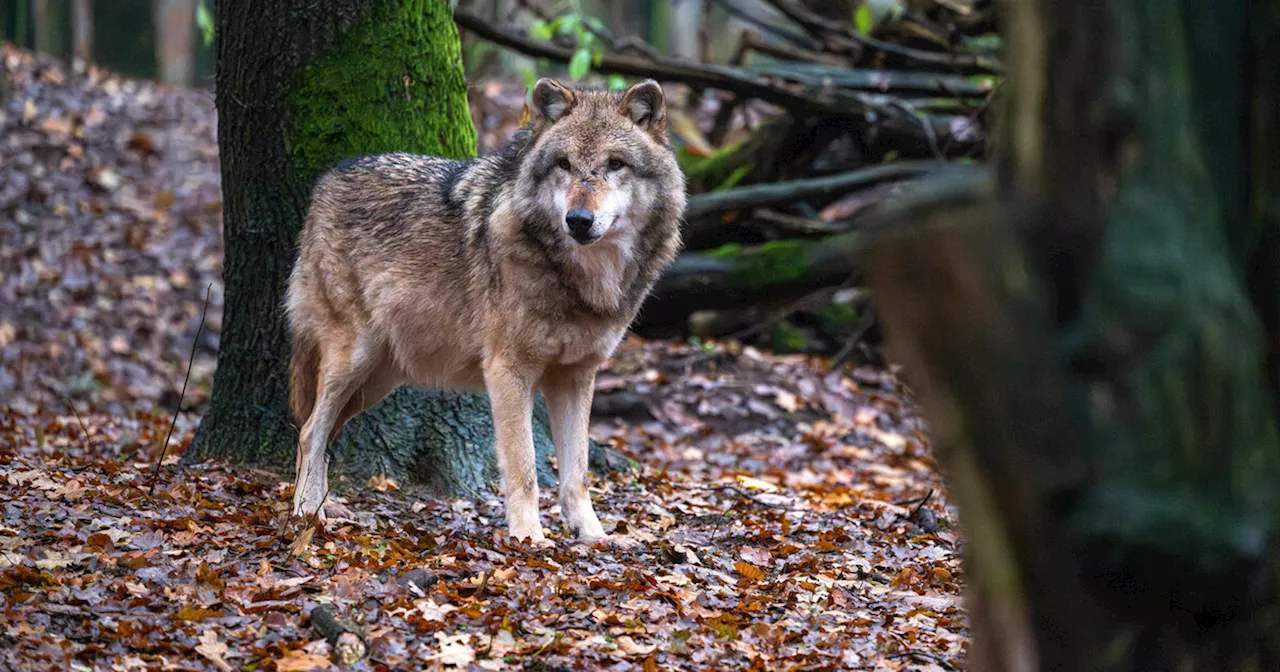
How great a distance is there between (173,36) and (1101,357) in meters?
21.2

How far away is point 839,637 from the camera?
15.0 feet

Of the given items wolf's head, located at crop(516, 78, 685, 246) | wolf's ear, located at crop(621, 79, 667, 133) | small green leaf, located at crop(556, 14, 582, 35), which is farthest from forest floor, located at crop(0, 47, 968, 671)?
small green leaf, located at crop(556, 14, 582, 35)

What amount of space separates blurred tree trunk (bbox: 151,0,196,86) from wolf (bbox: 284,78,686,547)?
52.5 feet

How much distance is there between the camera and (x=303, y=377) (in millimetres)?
6516

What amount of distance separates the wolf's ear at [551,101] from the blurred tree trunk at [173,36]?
16.6 m

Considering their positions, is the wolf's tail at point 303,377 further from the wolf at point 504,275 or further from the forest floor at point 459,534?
the forest floor at point 459,534

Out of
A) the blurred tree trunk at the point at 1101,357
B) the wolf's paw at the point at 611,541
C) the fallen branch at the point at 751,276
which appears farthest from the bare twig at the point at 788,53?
the blurred tree trunk at the point at 1101,357

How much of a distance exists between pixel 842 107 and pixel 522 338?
23.7 feet

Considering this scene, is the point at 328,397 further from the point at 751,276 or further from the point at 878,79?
the point at 878,79

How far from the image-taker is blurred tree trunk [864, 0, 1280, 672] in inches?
98.5

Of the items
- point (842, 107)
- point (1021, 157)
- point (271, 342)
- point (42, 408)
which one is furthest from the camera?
point (842, 107)

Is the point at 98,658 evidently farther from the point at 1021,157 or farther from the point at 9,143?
the point at 9,143

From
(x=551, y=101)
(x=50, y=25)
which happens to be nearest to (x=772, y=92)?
(x=551, y=101)

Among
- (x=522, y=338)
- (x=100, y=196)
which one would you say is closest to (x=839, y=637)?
(x=522, y=338)
